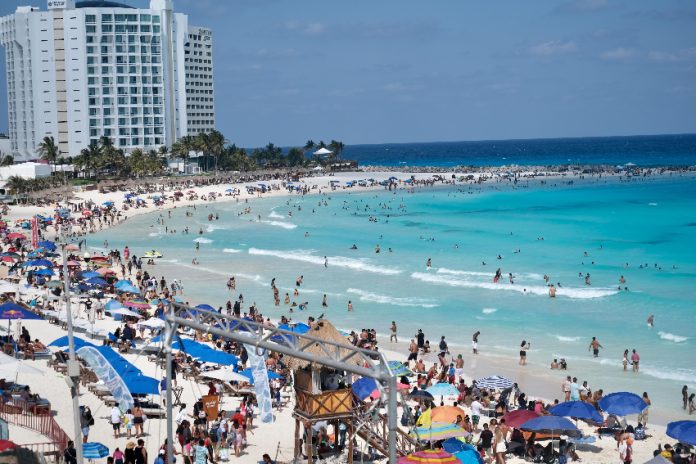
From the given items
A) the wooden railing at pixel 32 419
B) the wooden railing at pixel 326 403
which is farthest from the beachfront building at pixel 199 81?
the wooden railing at pixel 326 403

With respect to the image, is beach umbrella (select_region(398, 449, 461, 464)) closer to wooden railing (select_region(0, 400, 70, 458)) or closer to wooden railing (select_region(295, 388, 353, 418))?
wooden railing (select_region(295, 388, 353, 418))

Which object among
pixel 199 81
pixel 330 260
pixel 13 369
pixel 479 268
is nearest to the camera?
pixel 13 369

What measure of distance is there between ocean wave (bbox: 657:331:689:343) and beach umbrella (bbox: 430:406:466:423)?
56.2 feet

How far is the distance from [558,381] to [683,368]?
4983 millimetres

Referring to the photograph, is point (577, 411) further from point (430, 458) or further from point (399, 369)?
point (430, 458)

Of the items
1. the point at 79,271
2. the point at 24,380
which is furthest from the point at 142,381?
the point at 79,271

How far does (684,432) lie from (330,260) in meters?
→ 37.5

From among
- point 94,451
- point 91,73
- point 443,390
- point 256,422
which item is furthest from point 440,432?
point 91,73

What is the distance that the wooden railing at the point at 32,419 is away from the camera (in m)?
17.2

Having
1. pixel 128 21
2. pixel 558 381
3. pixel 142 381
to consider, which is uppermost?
pixel 128 21

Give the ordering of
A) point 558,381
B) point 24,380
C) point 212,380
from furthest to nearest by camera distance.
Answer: point 558,381 < point 212,380 < point 24,380

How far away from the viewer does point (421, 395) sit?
22.7 metres

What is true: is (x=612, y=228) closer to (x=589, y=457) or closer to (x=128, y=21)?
(x=589, y=457)

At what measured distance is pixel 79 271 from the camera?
40.5m
